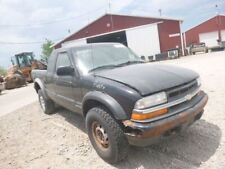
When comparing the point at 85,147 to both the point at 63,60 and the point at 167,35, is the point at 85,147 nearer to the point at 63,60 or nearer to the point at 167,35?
the point at 63,60

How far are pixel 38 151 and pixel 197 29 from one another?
4054 cm

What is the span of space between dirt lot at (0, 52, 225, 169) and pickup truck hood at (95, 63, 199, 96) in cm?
113

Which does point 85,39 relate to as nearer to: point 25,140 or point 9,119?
point 9,119

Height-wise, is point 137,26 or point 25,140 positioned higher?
point 137,26

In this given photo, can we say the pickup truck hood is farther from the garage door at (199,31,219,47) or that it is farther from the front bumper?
the garage door at (199,31,219,47)

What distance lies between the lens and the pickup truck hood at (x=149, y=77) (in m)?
3.64

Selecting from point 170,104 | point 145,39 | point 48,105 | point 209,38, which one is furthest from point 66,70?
point 209,38

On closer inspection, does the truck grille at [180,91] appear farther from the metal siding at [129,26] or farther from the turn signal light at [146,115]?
the metal siding at [129,26]

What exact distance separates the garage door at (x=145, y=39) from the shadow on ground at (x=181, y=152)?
24.7m

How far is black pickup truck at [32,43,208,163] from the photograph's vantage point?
3539mm

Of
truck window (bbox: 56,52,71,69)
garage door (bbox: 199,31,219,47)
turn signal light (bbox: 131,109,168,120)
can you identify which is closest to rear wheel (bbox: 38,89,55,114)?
truck window (bbox: 56,52,71,69)

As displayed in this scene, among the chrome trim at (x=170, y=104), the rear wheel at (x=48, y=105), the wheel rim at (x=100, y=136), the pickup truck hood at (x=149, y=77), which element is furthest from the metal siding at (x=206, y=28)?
the wheel rim at (x=100, y=136)

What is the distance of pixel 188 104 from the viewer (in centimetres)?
395

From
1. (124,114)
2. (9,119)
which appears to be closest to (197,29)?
(9,119)
